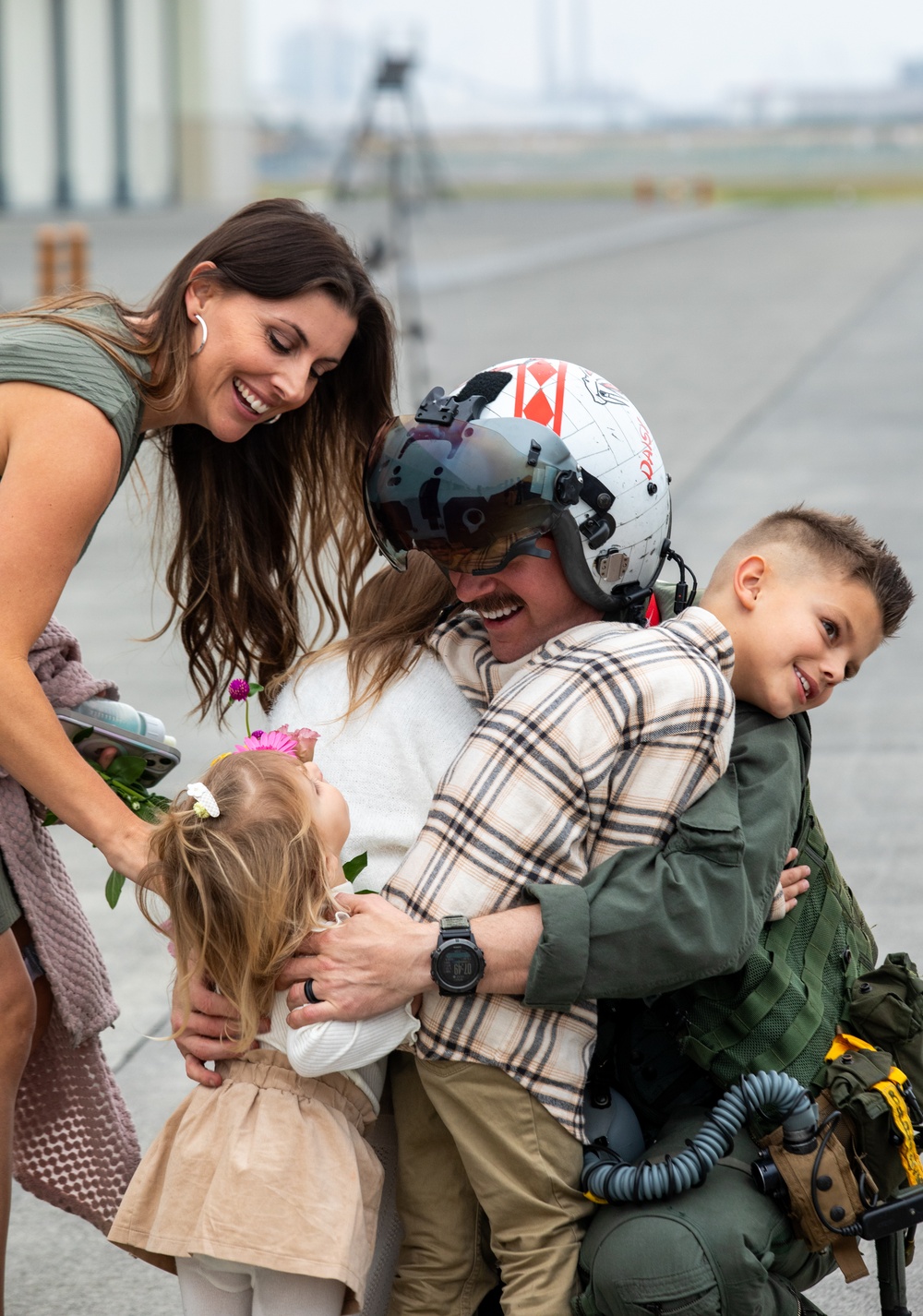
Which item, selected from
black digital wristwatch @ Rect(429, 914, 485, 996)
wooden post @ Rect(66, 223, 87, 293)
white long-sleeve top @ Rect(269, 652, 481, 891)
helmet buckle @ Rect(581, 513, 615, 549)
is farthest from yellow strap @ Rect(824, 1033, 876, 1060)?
wooden post @ Rect(66, 223, 87, 293)

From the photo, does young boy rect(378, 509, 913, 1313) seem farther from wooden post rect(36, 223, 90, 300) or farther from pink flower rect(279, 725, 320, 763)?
wooden post rect(36, 223, 90, 300)

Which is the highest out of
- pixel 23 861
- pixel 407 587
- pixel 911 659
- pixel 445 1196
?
pixel 407 587

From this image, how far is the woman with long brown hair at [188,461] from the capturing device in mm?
2266

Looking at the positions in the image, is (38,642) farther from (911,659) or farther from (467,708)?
(911,659)

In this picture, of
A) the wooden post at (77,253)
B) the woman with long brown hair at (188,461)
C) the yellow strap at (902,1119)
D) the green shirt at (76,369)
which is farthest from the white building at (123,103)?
the yellow strap at (902,1119)

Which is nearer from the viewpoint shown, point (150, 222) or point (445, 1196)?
point (445, 1196)

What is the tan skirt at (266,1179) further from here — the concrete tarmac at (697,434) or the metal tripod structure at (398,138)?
the metal tripod structure at (398,138)

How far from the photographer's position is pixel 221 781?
2.11 m

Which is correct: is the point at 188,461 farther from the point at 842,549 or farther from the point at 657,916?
the point at 657,916

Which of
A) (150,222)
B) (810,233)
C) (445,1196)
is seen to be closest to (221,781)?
(445,1196)

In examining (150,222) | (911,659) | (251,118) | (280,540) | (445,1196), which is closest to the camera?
(445,1196)

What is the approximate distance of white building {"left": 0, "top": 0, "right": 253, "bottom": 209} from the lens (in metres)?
39.0

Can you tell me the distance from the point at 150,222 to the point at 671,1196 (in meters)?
35.0

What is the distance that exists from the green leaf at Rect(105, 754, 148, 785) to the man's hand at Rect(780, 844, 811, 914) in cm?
109
